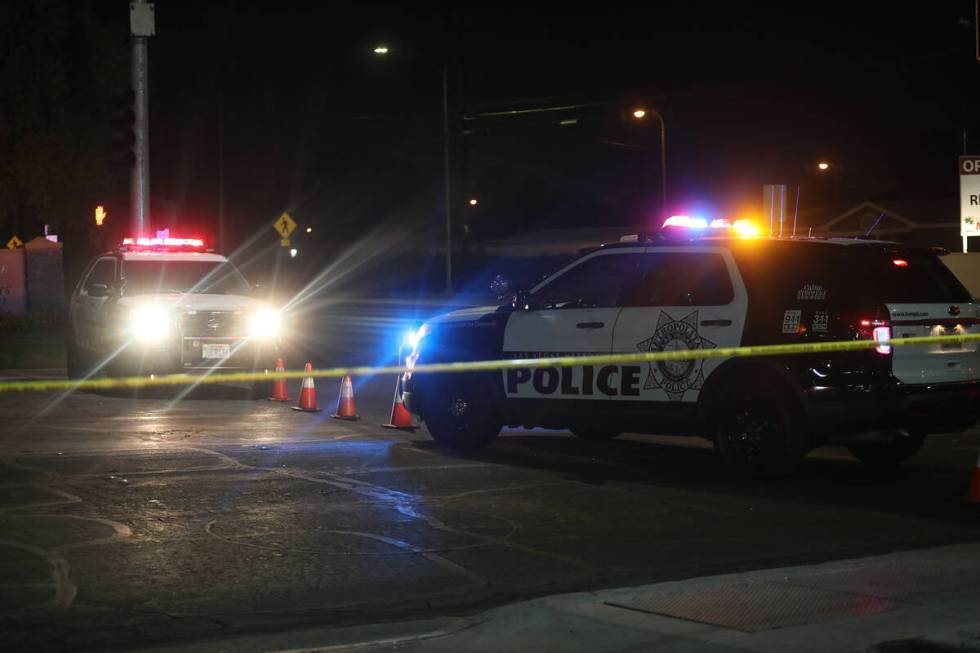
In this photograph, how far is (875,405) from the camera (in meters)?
9.99

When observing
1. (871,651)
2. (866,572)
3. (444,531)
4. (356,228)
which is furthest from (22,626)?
(356,228)

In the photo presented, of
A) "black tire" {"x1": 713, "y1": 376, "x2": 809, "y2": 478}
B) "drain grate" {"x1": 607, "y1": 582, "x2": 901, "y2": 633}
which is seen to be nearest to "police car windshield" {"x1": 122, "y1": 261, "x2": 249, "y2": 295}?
"black tire" {"x1": 713, "y1": 376, "x2": 809, "y2": 478}

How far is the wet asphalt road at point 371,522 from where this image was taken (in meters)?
6.71

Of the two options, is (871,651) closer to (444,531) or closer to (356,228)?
(444,531)

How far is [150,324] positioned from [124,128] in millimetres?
6766

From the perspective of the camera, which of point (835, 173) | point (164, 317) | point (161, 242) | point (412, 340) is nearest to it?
point (412, 340)

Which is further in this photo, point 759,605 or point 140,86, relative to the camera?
point 140,86

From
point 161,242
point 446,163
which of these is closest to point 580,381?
point 161,242

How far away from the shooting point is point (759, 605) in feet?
21.2

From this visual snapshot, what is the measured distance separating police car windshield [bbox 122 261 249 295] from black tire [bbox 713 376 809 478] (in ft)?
33.5

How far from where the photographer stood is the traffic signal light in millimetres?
23031

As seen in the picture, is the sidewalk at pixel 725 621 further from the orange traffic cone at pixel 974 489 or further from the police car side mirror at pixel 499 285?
the police car side mirror at pixel 499 285

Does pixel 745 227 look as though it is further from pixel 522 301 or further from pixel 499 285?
pixel 499 285

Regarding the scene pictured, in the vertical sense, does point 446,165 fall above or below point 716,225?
above
